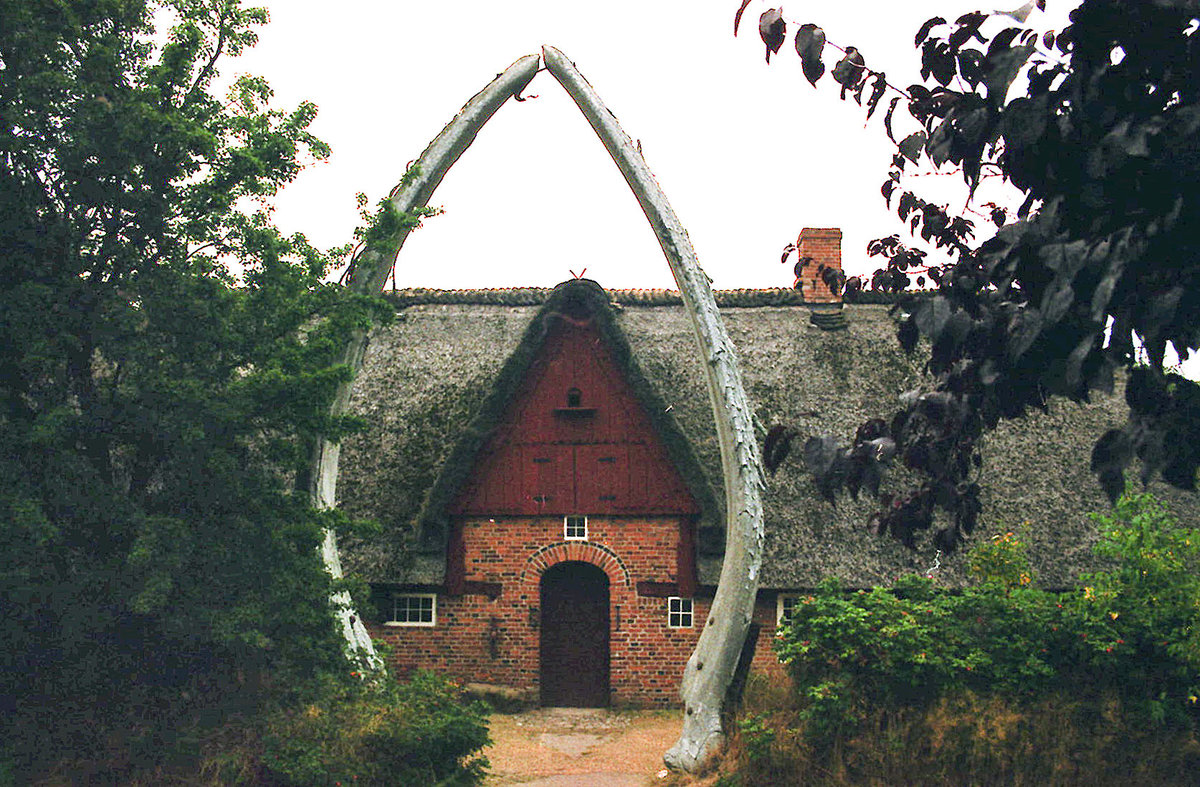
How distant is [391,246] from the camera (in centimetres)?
938

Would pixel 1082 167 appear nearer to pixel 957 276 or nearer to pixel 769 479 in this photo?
pixel 957 276

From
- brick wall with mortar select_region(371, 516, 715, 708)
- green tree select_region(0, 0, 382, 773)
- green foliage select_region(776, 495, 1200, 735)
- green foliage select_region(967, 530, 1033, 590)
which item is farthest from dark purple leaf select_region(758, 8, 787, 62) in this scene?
brick wall with mortar select_region(371, 516, 715, 708)

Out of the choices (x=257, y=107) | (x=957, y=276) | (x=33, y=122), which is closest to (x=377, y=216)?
(x=257, y=107)

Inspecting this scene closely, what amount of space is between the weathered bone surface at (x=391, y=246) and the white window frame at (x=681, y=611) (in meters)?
5.12

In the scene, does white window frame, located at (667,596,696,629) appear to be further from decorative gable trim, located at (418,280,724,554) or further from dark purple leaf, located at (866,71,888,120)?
dark purple leaf, located at (866,71,888,120)

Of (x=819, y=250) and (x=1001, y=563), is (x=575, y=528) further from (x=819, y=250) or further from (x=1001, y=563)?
(x=819, y=250)

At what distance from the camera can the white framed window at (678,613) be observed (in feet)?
45.4

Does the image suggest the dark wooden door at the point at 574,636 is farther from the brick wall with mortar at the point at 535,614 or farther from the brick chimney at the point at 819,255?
the brick chimney at the point at 819,255

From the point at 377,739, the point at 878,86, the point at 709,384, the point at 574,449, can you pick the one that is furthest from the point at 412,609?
the point at 878,86

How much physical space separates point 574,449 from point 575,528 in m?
1.18

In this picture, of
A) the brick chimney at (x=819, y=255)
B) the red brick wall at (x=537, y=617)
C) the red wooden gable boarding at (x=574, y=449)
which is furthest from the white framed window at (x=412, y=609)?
the brick chimney at (x=819, y=255)

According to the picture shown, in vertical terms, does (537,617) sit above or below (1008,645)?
above

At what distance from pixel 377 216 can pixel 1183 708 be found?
28.3ft

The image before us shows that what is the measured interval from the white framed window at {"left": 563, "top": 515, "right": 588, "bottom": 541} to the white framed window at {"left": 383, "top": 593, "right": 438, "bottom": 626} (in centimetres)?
214
